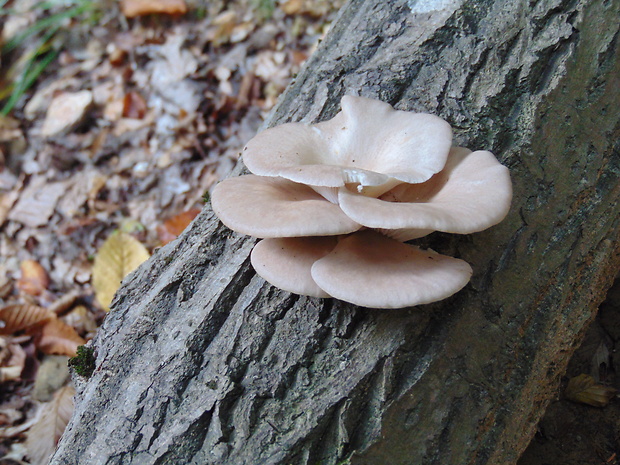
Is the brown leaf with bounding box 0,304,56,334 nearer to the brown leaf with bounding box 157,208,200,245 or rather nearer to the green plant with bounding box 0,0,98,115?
the brown leaf with bounding box 157,208,200,245

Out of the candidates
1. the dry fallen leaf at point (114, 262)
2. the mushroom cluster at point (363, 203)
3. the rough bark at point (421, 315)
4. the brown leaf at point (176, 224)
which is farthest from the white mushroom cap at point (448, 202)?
the dry fallen leaf at point (114, 262)

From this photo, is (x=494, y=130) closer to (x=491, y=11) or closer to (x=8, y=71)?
(x=491, y=11)

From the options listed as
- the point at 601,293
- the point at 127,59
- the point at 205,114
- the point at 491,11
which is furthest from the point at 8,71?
the point at 601,293

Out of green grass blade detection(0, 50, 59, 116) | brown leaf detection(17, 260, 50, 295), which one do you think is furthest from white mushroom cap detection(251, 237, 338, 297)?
green grass blade detection(0, 50, 59, 116)

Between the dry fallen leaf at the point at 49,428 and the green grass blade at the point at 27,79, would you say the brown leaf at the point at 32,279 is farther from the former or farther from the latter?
the green grass blade at the point at 27,79

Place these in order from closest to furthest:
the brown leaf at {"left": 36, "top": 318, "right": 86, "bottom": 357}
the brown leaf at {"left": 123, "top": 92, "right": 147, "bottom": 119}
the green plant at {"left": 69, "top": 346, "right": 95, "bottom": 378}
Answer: the green plant at {"left": 69, "top": 346, "right": 95, "bottom": 378}
the brown leaf at {"left": 36, "top": 318, "right": 86, "bottom": 357}
the brown leaf at {"left": 123, "top": 92, "right": 147, "bottom": 119}

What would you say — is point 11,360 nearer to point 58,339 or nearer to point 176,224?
point 58,339

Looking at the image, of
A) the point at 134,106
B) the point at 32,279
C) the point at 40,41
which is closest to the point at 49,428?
the point at 32,279
